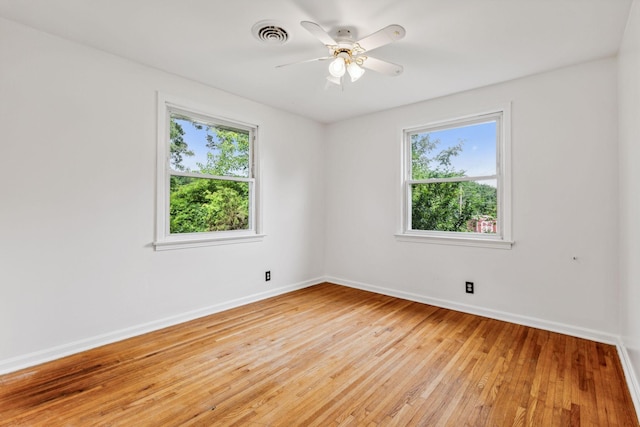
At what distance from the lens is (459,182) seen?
142 inches

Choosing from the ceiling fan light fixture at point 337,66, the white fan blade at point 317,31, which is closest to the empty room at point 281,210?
the ceiling fan light fixture at point 337,66

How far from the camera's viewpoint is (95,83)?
2.56m

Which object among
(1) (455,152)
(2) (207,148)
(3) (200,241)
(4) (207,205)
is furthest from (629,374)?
(2) (207,148)

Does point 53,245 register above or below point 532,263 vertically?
above

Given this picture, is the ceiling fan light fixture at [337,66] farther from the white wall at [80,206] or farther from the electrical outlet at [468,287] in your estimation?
the electrical outlet at [468,287]

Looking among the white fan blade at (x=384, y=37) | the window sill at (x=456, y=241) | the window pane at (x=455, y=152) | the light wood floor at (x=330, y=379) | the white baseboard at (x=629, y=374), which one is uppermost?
the white fan blade at (x=384, y=37)

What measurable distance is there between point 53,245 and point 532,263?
165 inches

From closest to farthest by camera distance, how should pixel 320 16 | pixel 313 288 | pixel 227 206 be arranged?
pixel 320 16 → pixel 227 206 → pixel 313 288

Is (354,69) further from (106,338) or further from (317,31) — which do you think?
(106,338)

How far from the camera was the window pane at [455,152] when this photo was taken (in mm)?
3439

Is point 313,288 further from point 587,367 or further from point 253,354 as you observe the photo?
point 587,367

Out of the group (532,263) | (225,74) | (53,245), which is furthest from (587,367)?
(53,245)

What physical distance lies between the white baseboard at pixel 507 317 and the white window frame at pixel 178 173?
6.21 ft

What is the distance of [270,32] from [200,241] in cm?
210
